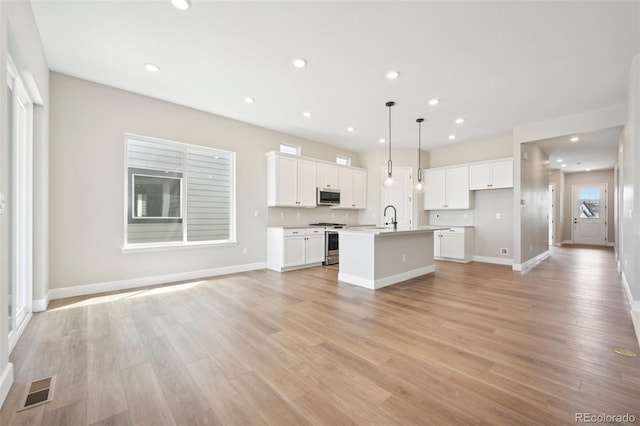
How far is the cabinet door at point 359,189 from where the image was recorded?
7406mm

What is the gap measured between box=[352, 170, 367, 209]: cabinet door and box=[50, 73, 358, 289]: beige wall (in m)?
3.81

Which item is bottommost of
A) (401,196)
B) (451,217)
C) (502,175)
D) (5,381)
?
(5,381)

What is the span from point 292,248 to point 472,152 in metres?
5.12

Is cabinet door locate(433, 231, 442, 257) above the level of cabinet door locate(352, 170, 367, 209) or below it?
below

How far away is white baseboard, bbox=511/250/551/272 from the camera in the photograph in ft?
18.5

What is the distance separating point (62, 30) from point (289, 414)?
4107 mm

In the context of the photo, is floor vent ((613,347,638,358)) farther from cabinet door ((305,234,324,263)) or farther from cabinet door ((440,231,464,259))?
cabinet door ((305,234,324,263))

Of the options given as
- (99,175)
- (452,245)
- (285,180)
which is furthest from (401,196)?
(99,175)

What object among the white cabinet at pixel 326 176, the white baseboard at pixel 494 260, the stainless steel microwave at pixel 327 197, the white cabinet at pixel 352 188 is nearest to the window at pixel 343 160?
the white cabinet at pixel 352 188

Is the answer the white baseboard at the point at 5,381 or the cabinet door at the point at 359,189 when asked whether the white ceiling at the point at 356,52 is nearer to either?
the cabinet door at the point at 359,189

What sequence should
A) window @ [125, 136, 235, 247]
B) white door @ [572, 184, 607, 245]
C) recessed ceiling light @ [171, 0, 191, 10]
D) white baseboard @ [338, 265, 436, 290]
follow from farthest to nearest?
white door @ [572, 184, 607, 245], window @ [125, 136, 235, 247], white baseboard @ [338, 265, 436, 290], recessed ceiling light @ [171, 0, 191, 10]

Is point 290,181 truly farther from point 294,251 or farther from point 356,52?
point 356,52

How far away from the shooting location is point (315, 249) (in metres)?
6.09

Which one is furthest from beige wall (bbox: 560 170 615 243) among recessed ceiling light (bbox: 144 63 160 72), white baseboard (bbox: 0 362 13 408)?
white baseboard (bbox: 0 362 13 408)
